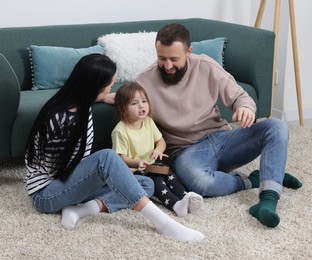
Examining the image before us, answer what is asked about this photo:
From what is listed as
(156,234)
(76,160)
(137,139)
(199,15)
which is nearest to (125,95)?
(137,139)

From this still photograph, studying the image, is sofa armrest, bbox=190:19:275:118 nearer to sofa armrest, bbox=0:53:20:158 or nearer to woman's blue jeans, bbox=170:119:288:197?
woman's blue jeans, bbox=170:119:288:197

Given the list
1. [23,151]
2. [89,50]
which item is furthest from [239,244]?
[89,50]

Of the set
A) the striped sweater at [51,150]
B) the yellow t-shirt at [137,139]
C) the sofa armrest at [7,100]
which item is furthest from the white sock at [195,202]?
the sofa armrest at [7,100]

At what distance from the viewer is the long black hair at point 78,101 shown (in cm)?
220

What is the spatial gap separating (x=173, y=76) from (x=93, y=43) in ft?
3.51

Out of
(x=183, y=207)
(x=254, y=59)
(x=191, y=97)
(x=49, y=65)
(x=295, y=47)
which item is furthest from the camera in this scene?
(x=295, y=47)

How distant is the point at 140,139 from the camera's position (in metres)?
2.51

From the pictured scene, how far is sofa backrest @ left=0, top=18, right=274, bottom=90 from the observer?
318 cm

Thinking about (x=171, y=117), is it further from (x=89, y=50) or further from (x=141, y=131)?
(x=89, y=50)

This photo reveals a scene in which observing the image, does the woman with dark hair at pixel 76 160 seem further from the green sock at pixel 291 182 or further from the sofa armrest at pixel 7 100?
the green sock at pixel 291 182

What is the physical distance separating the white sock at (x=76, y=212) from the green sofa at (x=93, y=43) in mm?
551

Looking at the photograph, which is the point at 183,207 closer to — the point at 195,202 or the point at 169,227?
Answer: the point at 195,202

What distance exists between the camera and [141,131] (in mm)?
2525

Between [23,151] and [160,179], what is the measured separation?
71cm
